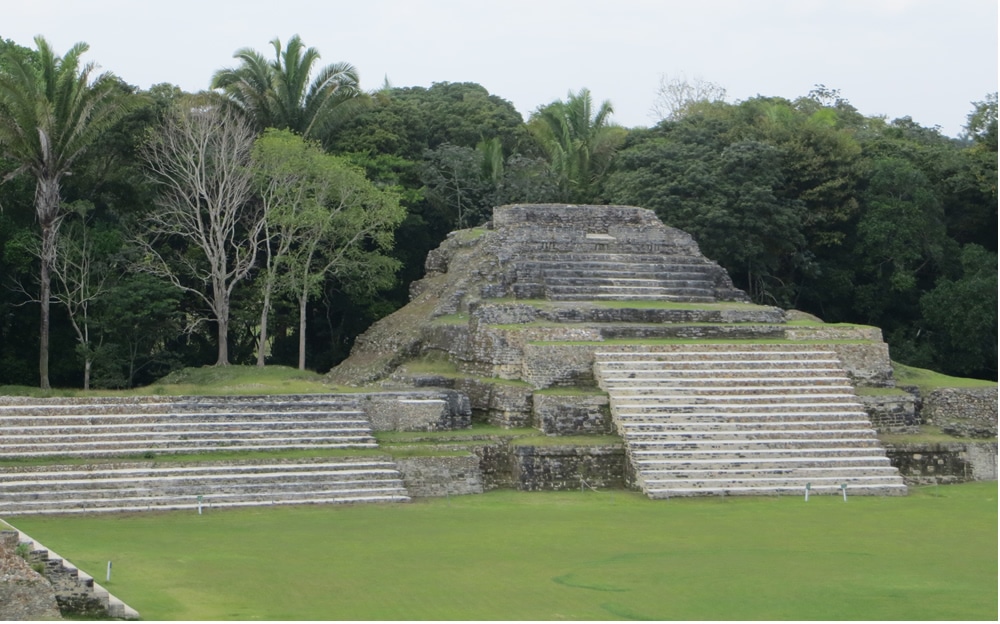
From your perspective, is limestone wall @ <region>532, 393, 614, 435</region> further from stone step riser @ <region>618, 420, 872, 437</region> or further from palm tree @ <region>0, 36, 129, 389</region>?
palm tree @ <region>0, 36, 129, 389</region>

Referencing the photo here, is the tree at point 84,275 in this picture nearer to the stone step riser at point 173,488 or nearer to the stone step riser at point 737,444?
the stone step riser at point 173,488

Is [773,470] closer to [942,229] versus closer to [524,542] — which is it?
[524,542]

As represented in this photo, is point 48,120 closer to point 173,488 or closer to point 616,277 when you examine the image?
point 173,488

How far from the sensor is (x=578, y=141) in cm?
3806

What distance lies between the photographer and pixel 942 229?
34.9 meters

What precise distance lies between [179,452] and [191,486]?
1.16 meters

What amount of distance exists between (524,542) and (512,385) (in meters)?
6.86

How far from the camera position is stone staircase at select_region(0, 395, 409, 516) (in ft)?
63.7

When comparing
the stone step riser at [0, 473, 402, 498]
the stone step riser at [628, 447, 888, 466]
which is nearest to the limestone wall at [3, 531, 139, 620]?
the stone step riser at [0, 473, 402, 498]

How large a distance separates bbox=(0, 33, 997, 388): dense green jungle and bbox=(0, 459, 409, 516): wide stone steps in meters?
7.36

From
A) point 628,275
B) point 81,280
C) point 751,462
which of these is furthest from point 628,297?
point 81,280

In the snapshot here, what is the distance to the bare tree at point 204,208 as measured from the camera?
28.8m

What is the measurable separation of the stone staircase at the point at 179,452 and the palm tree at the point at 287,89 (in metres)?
12.1

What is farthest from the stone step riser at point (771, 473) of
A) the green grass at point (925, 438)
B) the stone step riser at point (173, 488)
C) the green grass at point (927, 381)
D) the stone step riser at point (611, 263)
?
the stone step riser at point (611, 263)
